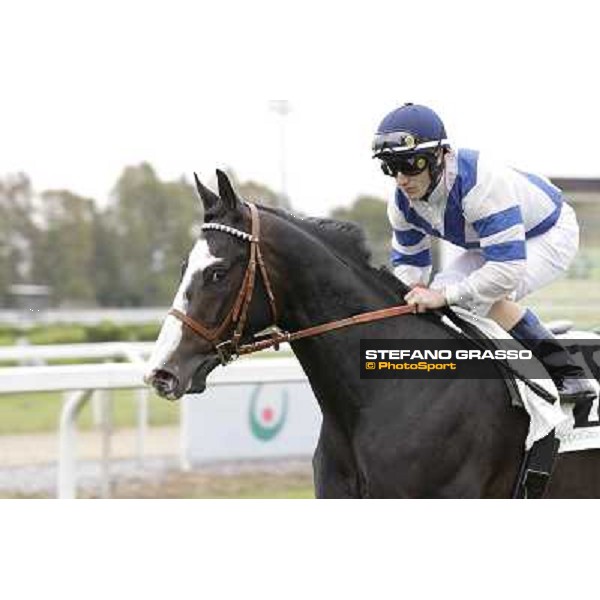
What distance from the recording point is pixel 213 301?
335 cm

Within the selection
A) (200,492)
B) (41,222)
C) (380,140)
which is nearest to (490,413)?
(380,140)

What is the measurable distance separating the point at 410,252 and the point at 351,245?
1.15 ft

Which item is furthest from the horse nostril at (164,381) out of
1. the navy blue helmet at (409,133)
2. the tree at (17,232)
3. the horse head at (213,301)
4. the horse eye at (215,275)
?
the tree at (17,232)

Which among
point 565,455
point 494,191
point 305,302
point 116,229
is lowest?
point 116,229

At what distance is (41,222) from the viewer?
28.9 metres

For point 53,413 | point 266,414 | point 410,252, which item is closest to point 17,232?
point 53,413

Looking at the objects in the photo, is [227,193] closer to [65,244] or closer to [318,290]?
[318,290]

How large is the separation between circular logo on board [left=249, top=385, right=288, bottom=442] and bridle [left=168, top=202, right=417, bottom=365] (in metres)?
4.97

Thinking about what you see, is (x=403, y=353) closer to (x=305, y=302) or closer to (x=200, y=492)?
(x=305, y=302)

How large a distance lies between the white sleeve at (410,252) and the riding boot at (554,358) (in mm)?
406

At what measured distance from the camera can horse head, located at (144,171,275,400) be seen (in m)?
3.30

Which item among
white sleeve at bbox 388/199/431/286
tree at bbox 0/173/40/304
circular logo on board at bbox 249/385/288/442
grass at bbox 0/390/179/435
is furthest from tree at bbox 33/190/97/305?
white sleeve at bbox 388/199/431/286

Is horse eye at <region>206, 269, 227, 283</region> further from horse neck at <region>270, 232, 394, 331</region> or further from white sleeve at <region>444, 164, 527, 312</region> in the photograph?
white sleeve at <region>444, 164, 527, 312</region>

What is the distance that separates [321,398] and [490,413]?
54cm
